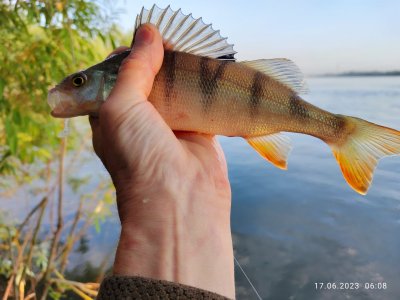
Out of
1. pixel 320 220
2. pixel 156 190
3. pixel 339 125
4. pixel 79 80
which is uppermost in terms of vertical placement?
pixel 79 80

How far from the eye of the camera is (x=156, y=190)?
1.02 meters

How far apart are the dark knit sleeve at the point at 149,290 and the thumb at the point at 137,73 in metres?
0.45

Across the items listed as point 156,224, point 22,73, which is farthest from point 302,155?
point 156,224

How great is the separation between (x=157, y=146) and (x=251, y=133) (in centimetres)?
30

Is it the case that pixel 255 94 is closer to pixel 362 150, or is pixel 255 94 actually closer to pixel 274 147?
pixel 274 147

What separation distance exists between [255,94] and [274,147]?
0.57 feet

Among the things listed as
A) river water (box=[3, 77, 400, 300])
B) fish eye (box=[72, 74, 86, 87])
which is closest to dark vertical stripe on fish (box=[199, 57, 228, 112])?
fish eye (box=[72, 74, 86, 87])

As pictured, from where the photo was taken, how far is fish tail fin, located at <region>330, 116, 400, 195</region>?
1.11 m

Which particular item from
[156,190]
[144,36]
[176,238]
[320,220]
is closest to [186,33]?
[144,36]

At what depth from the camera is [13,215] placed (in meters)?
3.79

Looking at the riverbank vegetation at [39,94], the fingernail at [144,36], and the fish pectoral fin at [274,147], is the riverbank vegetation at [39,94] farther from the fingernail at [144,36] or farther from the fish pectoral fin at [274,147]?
the fish pectoral fin at [274,147]

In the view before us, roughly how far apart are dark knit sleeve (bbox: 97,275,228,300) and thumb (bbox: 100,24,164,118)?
1.46 ft

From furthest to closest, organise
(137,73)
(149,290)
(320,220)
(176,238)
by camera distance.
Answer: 1. (320,220)
2. (137,73)
3. (176,238)
4. (149,290)

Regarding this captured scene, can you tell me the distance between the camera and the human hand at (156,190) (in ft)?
3.06
